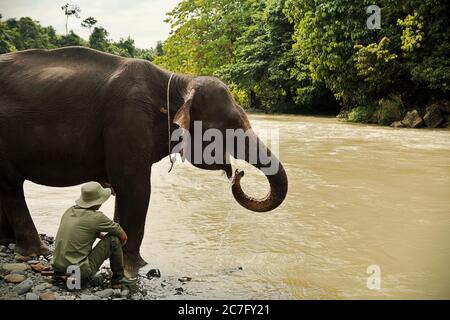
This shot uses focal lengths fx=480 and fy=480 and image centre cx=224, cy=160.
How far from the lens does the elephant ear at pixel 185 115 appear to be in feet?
11.9

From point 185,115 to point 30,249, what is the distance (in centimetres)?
182

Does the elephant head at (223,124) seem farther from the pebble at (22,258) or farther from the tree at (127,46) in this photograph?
the tree at (127,46)

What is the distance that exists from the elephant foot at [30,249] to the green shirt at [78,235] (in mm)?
882

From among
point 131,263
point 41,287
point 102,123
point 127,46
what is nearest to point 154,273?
point 131,263

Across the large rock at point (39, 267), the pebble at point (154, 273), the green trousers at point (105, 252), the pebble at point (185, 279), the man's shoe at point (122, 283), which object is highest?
the green trousers at point (105, 252)

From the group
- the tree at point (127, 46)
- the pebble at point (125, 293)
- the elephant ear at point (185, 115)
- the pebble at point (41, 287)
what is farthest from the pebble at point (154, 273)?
the tree at point (127, 46)

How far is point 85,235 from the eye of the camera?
3.33 m

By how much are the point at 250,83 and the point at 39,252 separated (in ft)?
97.3

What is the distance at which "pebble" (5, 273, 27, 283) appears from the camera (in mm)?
3475

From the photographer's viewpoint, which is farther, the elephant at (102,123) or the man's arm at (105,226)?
the elephant at (102,123)

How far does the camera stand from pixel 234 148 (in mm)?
3977

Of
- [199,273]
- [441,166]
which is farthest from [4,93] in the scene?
[441,166]

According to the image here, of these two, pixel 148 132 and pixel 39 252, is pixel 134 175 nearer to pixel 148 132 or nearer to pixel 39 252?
pixel 148 132
